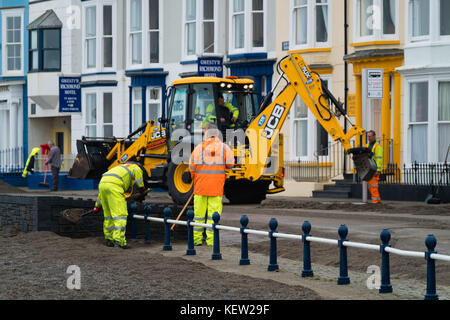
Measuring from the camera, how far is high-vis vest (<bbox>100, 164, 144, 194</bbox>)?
53.0ft

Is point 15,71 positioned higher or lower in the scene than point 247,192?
higher

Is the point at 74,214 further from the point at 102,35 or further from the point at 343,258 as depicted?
the point at 102,35

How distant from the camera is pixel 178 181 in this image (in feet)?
80.1

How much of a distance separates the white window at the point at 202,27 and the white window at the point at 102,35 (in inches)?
160

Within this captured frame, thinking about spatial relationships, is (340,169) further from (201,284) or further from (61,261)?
(201,284)

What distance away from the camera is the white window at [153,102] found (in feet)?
121

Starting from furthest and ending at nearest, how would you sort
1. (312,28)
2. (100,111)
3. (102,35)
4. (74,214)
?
(100,111)
(102,35)
(312,28)
(74,214)

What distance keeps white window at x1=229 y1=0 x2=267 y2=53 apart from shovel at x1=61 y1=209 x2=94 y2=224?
16314 mm

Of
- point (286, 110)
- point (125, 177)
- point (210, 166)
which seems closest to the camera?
point (210, 166)

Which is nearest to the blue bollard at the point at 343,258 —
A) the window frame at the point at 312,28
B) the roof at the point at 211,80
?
the roof at the point at 211,80

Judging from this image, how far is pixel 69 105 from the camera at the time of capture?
3931cm

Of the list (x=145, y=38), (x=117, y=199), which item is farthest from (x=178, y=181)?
(x=145, y=38)

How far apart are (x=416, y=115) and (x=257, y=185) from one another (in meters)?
4.93

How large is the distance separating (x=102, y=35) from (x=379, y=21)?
46.2 ft
